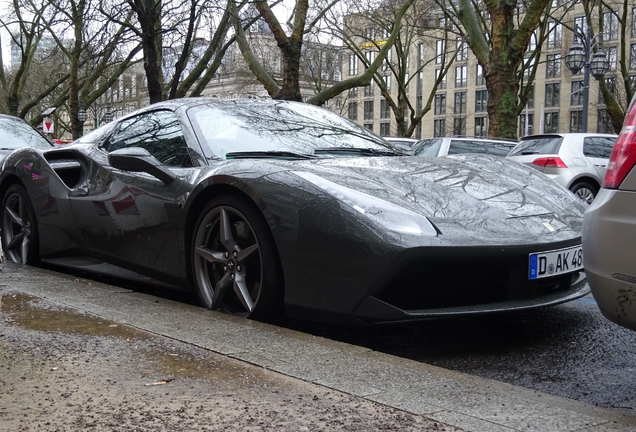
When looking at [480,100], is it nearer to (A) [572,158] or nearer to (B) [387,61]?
(B) [387,61]

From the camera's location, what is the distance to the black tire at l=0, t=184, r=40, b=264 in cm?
573

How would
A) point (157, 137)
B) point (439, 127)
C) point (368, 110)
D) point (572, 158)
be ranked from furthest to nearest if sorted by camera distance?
point (368, 110) → point (439, 127) → point (572, 158) → point (157, 137)

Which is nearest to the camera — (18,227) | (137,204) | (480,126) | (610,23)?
(137,204)

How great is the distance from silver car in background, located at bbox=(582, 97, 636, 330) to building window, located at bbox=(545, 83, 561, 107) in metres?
77.3

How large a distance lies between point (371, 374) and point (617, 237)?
3.09ft

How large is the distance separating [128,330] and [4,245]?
3.24 metres

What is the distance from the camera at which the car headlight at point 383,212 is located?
3289 mm

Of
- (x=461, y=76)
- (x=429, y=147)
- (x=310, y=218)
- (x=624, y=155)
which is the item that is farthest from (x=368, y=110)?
(x=624, y=155)

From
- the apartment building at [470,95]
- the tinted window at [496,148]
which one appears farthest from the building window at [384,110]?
the tinted window at [496,148]

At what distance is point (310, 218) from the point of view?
346 centimetres

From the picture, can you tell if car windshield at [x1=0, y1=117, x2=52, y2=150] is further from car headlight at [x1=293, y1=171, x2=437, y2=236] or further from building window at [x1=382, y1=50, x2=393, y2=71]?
building window at [x1=382, y1=50, x2=393, y2=71]

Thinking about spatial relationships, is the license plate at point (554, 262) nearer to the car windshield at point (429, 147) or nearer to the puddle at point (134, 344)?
the puddle at point (134, 344)

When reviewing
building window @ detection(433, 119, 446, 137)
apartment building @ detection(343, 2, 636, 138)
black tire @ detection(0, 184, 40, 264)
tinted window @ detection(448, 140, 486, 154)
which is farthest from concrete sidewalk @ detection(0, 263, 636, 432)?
building window @ detection(433, 119, 446, 137)

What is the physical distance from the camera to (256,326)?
3500 mm
